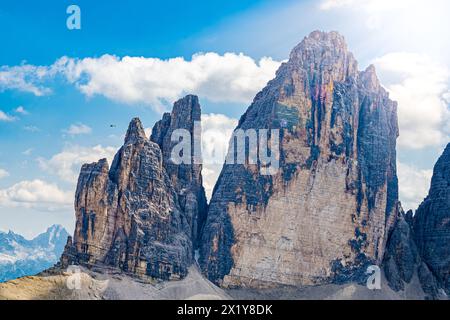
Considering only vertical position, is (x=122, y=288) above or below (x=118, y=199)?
below

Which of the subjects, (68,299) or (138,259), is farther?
(138,259)

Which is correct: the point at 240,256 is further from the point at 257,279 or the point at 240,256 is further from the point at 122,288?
the point at 122,288

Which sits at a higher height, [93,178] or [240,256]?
[93,178]

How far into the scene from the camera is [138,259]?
630 ft

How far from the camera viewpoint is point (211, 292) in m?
193

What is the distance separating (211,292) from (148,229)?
21.0m
